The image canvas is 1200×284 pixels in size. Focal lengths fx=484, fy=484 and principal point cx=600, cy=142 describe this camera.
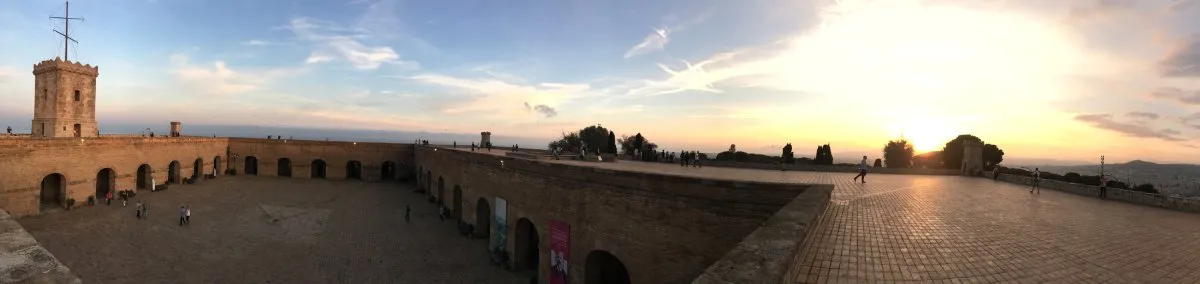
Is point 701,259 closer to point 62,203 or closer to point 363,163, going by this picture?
point 62,203

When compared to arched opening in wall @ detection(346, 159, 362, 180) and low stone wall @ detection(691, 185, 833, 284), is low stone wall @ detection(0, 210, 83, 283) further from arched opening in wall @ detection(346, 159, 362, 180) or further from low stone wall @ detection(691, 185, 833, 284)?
arched opening in wall @ detection(346, 159, 362, 180)

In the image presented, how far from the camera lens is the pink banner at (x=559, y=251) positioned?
12672mm

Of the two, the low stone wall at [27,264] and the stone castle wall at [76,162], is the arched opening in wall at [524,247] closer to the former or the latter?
the low stone wall at [27,264]

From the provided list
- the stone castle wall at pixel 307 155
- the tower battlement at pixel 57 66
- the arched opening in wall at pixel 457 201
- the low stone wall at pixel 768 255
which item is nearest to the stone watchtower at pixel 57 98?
the tower battlement at pixel 57 66

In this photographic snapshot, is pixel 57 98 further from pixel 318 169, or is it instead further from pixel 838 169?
pixel 838 169

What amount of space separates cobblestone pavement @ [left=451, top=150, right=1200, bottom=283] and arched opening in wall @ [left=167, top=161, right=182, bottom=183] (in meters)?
38.7

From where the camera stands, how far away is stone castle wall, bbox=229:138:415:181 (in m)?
38.2

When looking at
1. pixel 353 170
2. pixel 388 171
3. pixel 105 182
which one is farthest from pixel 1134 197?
pixel 353 170

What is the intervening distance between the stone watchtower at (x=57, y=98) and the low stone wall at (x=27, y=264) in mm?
35646

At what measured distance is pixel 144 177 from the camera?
29188mm

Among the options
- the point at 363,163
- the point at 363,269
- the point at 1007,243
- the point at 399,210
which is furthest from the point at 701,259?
the point at 363,163

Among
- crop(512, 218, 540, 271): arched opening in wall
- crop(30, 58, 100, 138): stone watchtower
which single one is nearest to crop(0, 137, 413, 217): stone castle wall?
crop(30, 58, 100, 138): stone watchtower

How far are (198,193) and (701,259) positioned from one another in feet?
106

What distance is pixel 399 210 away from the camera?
88.2 ft
